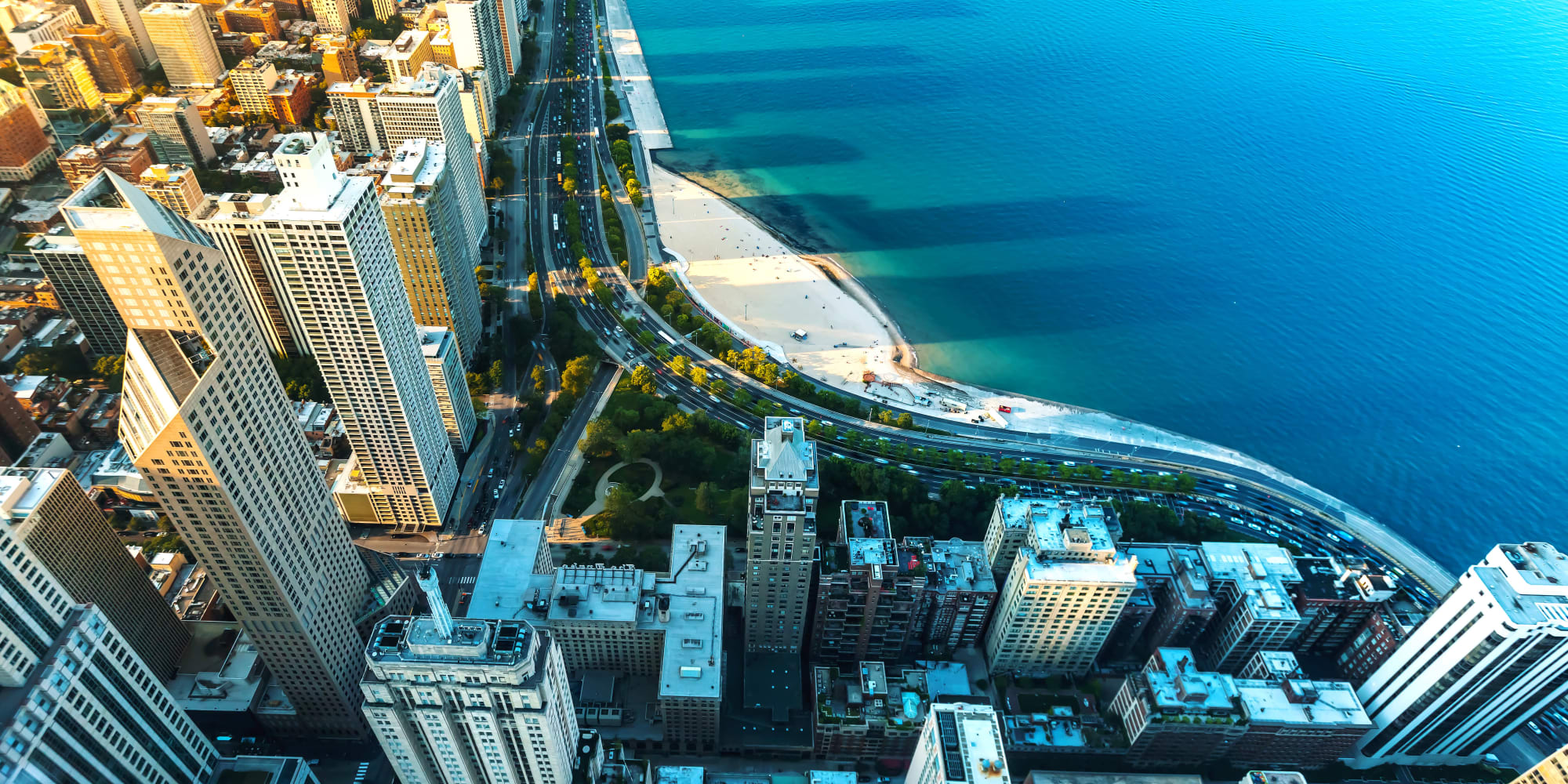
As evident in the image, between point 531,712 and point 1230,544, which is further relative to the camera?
point 1230,544

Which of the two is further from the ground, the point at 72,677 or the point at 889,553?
the point at 889,553

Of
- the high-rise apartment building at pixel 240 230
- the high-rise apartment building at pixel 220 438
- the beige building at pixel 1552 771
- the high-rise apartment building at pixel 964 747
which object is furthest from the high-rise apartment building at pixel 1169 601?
the high-rise apartment building at pixel 240 230

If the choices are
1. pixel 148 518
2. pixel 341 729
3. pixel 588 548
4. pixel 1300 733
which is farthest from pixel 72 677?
pixel 1300 733

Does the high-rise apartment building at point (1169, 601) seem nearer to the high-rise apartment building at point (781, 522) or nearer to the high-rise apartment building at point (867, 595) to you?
the high-rise apartment building at point (867, 595)

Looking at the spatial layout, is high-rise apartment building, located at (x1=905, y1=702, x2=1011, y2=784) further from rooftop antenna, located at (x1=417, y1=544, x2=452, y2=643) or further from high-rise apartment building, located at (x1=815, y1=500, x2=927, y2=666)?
rooftop antenna, located at (x1=417, y1=544, x2=452, y2=643)

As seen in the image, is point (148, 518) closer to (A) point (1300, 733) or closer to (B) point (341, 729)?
(B) point (341, 729)

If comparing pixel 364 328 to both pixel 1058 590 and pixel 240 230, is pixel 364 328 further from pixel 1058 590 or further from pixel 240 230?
pixel 1058 590

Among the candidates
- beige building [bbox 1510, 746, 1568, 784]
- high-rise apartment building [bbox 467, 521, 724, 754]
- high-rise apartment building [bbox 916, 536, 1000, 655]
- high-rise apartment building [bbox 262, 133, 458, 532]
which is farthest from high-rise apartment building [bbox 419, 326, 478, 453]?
beige building [bbox 1510, 746, 1568, 784]

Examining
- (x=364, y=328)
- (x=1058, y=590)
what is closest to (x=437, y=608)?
(x=364, y=328)

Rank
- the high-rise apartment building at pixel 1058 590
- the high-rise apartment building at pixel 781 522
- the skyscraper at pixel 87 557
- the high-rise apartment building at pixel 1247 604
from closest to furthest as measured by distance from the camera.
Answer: the skyscraper at pixel 87 557 < the high-rise apartment building at pixel 781 522 < the high-rise apartment building at pixel 1058 590 < the high-rise apartment building at pixel 1247 604
